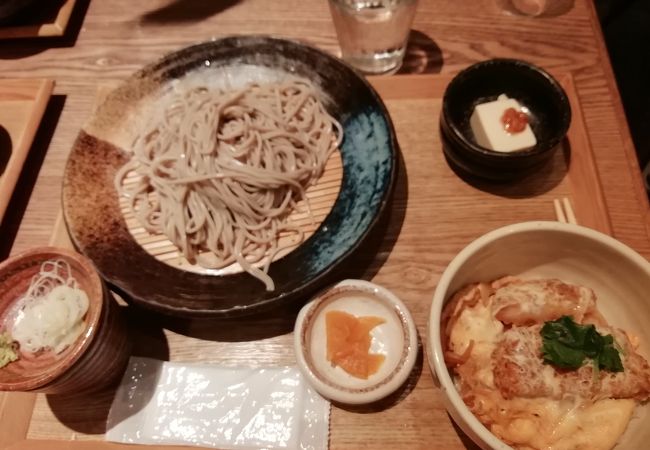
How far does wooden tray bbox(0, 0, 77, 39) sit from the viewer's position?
2.11 meters

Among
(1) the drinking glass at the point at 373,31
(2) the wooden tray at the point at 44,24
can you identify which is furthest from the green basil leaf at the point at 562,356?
(2) the wooden tray at the point at 44,24

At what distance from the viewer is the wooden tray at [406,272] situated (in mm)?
1354

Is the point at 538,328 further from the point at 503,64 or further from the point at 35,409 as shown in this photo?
the point at 35,409

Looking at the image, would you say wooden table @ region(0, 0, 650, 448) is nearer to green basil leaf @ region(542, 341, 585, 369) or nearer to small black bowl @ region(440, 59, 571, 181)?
small black bowl @ region(440, 59, 571, 181)

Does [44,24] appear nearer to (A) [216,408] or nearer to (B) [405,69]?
(B) [405,69]

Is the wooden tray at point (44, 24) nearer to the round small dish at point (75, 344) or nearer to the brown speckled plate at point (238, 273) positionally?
the brown speckled plate at point (238, 273)

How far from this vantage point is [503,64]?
5.53 ft

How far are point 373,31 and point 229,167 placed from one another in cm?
71

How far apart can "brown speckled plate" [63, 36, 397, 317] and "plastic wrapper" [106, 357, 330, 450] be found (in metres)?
0.18

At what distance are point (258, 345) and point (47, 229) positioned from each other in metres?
0.84

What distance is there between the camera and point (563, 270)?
4.34 feet

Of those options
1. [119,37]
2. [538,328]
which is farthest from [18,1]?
[538,328]

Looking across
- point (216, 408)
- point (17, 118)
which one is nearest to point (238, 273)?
point (216, 408)

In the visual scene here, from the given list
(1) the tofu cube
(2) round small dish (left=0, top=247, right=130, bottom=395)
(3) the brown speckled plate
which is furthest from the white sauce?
(1) the tofu cube
